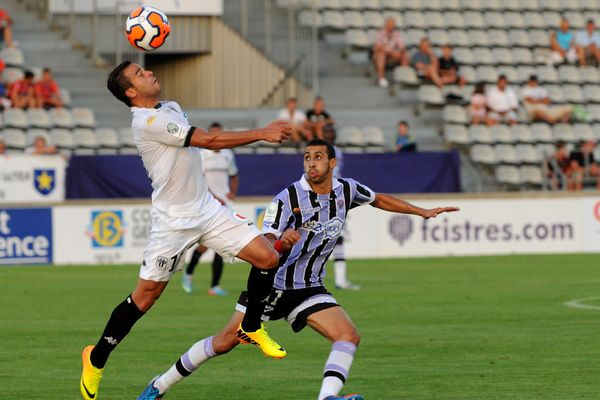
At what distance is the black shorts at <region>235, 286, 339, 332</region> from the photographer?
27.6ft

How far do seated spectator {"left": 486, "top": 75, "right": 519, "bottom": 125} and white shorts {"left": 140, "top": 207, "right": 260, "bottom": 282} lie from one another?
2017 centimetres

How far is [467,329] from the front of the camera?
1302cm

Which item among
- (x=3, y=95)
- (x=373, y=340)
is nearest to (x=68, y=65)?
(x=3, y=95)

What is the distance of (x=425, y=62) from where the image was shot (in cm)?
2930

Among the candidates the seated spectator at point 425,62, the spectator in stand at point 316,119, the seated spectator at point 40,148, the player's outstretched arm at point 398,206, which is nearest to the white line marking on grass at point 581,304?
the player's outstretched arm at point 398,206

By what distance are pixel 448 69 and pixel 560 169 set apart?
419cm

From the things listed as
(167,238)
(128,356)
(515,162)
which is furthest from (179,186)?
(515,162)

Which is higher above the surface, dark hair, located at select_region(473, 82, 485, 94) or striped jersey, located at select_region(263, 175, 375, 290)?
dark hair, located at select_region(473, 82, 485, 94)

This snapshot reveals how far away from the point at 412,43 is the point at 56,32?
802cm

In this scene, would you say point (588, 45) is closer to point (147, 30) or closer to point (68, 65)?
point (68, 65)

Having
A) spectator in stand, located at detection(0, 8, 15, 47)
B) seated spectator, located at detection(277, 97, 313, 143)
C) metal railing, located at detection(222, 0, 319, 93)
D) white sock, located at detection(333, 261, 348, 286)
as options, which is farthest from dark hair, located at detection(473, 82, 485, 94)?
white sock, located at detection(333, 261, 348, 286)

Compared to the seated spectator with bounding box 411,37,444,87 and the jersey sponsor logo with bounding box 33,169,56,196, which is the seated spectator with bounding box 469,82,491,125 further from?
the jersey sponsor logo with bounding box 33,169,56,196

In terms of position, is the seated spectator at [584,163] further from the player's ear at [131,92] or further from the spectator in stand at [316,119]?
the player's ear at [131,92]

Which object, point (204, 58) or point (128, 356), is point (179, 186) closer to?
point (128, 356)
